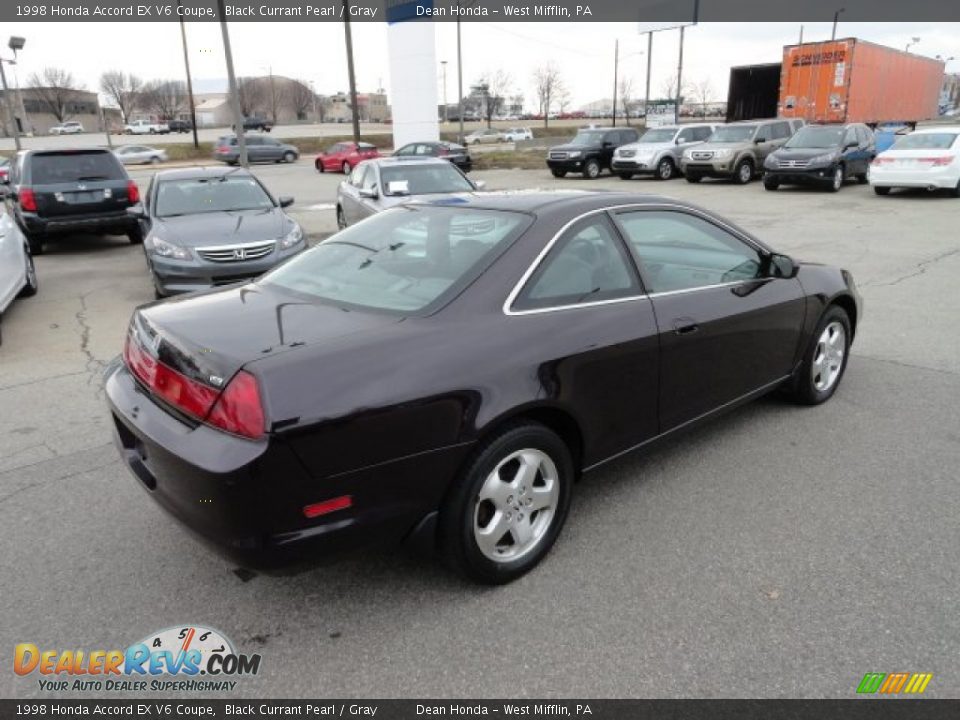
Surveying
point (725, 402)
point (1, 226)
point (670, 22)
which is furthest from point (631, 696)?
point (670, 22)

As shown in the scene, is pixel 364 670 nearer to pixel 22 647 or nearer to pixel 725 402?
pixel 22 647

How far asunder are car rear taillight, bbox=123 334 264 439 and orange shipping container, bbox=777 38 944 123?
26874 millimetres

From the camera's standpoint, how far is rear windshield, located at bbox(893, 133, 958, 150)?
54.3 feet

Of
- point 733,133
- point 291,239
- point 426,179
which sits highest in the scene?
point 733,133

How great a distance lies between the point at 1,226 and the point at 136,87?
375ft

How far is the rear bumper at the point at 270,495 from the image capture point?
2.24 m

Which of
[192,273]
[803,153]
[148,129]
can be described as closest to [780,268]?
[192,273]

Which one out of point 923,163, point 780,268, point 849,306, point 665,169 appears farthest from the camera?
point 665,169

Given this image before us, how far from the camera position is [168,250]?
24.6 ft

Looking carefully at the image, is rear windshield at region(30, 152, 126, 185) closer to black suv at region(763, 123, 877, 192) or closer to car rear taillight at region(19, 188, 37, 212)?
car rear taillight at region(19, 188, 37, 212)

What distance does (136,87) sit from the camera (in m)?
104

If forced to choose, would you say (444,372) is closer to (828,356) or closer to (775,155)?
(828,356)
